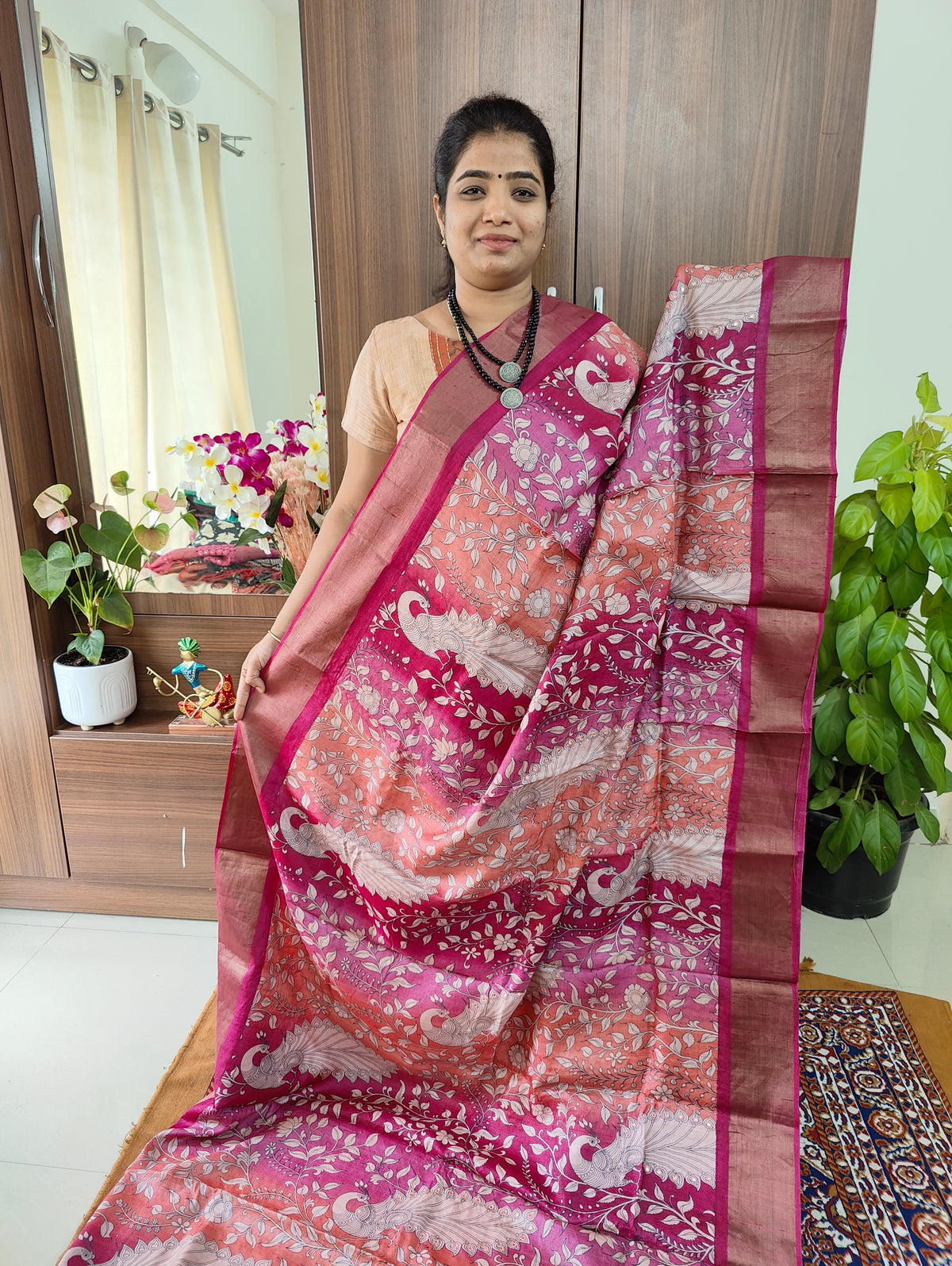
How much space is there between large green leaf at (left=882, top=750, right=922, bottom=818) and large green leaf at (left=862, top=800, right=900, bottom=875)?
0.14ft

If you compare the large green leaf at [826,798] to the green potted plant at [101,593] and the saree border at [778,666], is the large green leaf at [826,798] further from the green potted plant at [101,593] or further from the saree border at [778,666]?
the green potted plant at [101,593]

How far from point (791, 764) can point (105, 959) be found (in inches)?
61.1

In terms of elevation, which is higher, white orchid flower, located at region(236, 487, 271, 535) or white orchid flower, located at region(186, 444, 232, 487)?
white orchid flower, located at region(186, 444, 232, 487)

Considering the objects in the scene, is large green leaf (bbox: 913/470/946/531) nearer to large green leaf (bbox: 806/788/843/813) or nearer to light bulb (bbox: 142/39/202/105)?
large green leaf (bbox: 806/788/843/813)

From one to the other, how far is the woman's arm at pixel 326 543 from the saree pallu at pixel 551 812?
49 millimetres

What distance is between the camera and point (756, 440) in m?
1.27

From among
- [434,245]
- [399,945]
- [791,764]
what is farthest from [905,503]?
[399,945]

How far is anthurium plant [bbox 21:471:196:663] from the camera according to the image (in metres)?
1.90

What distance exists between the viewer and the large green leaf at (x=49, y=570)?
6.18 ft

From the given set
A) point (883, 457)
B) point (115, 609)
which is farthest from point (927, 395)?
point (115, 609)

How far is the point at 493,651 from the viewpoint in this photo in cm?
129

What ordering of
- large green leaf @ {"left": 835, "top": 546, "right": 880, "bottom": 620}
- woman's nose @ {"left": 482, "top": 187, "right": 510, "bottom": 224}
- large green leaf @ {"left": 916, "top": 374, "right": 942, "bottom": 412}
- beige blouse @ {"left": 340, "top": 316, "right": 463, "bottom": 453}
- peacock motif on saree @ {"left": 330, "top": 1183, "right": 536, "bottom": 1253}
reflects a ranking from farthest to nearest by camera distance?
large green leaf @ {"left": 835, "top": 546, "right": 880, "bottom": 620}
large green leaf @ {"left": 916, "top": 374, "right": 942, "bottom": 412}
beige blouse @ {"left": 340, "top": 316, "right": 463, "bottom": 453}
woman's nose @ {"left": 482, "top": 187, "right": 510, "bottom": 224}
peacock motif on saree @ {"left": 330, "top": 1183, "right": 536, "bottom": 1253}

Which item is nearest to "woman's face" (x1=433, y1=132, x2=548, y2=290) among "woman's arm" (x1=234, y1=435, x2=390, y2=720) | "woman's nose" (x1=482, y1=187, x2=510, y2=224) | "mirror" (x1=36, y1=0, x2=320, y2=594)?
"woman's nose" (x1=482, y1=187, x2=510, y2=224)

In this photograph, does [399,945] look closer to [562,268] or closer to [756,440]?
[756,440]
